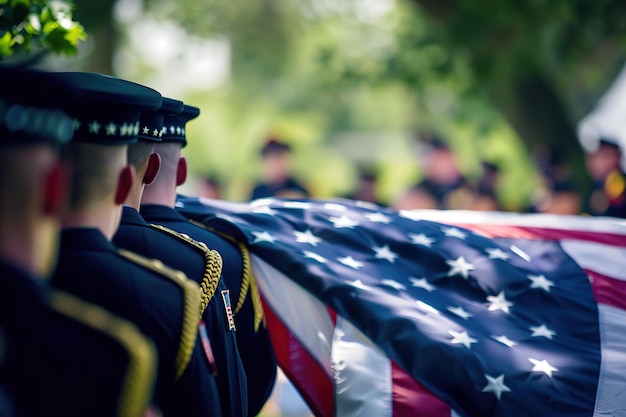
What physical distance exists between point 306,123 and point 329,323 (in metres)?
35.3

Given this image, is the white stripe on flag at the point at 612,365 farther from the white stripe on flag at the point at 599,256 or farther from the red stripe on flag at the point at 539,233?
the red stripe on flag at the point at 539,233

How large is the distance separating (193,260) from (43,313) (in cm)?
90

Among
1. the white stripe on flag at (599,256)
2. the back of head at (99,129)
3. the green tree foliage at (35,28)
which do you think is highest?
the green tree foliage at (35,28)

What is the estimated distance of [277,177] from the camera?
850 cm

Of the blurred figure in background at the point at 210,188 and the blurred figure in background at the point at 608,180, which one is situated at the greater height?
the blurred figure in background at the point at 608,180

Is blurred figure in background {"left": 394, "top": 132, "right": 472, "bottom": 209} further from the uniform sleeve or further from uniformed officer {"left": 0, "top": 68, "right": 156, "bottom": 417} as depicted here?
uniformed officer {"left": 0, "top": 68, "right": 156, "bottom": 417}

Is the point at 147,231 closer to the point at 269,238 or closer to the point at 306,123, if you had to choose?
the point at 269,238

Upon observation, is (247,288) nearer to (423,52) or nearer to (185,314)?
(185,314)

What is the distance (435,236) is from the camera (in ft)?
13.7

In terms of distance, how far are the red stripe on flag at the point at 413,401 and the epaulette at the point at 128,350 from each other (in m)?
1.67

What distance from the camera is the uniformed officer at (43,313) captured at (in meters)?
1.69

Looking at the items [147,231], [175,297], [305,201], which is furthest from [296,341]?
[175,297]

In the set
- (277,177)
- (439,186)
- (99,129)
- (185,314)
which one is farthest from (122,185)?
(439,186)

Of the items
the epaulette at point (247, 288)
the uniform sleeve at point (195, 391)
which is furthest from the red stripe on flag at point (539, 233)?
the uniform sleeve at point (195, 391)
